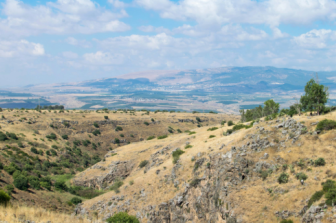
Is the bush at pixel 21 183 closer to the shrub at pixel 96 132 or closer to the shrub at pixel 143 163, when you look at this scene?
the shrub at pixel 143 163

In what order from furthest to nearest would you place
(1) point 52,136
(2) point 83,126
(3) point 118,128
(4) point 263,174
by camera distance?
(3) point 118,128 < (2) point 83,126 < (1) point 52,136 < (4) point 263,174

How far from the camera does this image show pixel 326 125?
24703mm

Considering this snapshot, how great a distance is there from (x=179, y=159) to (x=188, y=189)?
692 cm

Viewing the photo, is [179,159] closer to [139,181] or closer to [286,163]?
[139,181]

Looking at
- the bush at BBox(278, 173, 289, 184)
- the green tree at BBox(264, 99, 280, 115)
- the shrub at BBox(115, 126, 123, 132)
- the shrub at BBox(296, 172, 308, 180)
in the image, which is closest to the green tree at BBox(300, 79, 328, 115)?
the shrub at BBox(296, 172, 308, 180)

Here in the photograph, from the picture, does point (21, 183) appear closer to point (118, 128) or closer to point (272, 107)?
point (272, 107)

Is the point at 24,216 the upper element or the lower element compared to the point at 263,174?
upper

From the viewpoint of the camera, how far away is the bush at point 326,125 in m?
24.4

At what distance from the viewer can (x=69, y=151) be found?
67.8 metres

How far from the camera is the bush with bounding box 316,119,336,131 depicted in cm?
2444

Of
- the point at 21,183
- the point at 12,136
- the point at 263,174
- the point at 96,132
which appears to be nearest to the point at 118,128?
the point at 96,132

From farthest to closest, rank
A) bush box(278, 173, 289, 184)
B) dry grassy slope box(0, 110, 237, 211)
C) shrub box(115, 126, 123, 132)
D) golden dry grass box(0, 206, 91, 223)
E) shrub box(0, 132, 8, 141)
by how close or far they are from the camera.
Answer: shrub box(115, 126, 123, 132) → dry grassy slope box(0, 110, 237, 211) → shrub box(0, 132, 8, 141) → bush box(278, 173, 289, 184) → golden dry grass box(0, 206, 91, 223)

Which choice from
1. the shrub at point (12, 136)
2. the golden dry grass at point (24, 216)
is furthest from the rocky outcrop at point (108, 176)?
the golden dry grass at point (24, 216)

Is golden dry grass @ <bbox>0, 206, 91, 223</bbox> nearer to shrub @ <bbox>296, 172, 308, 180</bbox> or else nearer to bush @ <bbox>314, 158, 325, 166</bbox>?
shrub @ <bbox>296, 172, 308, 180</bbox>
